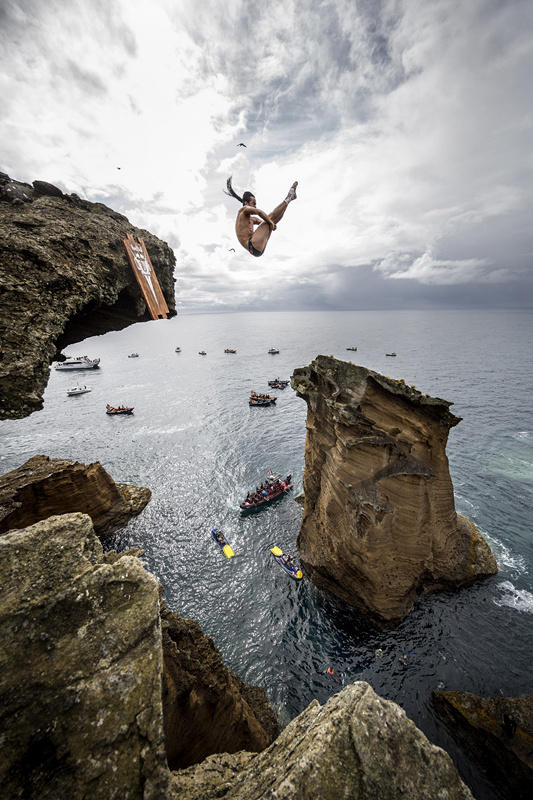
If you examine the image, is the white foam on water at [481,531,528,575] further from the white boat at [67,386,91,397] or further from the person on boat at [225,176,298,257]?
the white boat at [67,386,91,397]

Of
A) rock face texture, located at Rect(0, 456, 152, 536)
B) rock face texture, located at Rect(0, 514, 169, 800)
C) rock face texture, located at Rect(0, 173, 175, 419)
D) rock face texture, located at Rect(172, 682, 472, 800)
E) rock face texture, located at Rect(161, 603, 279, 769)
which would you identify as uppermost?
rock face texture, located at Rect(0, 173, 175, 419)

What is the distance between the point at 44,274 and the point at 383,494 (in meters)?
15.9

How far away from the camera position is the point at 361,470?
15734mm

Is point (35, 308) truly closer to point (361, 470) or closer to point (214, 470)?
point (361, 470)

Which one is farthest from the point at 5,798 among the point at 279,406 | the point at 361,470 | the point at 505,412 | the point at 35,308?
the point at 505,412

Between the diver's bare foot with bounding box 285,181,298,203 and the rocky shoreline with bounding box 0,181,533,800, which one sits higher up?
the diver's bare foot with bounding box 285,181,298,203

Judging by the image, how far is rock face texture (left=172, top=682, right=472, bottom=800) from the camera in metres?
3.05

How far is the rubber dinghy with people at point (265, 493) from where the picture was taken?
90.0ft

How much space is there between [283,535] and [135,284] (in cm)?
2165

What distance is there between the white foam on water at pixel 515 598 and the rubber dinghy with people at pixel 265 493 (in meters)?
16.7

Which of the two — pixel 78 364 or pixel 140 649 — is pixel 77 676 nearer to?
pixel 140 649

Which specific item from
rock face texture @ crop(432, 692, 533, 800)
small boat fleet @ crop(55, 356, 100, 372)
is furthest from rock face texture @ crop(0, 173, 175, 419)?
small boat fleet @ crop(55, 356, 100, 372)

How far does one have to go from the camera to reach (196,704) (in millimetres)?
7309

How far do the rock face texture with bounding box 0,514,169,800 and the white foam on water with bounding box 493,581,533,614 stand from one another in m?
22.8
